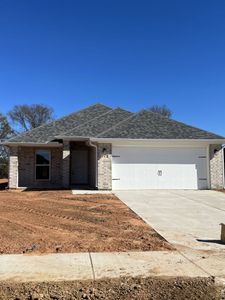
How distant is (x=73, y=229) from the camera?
8.44m

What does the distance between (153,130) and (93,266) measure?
14.3m

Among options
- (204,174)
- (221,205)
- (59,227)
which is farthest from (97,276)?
(204,174)

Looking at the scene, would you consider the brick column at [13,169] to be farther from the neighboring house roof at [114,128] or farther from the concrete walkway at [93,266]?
the concrete walkway at [93,266]

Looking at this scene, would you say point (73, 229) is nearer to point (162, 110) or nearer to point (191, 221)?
point (191, 221)

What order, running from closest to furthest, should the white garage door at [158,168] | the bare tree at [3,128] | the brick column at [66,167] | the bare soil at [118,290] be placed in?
the bare soil at [118,290] < the white garage door at [158,168] < the brick column at [66,167] < the bare tree at [3,128]

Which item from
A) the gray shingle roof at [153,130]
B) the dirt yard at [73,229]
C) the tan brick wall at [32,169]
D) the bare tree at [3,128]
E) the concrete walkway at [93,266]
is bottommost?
the concrete walkway at [93,266]

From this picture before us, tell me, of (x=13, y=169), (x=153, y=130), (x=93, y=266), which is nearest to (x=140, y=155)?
(x=153, y=130)

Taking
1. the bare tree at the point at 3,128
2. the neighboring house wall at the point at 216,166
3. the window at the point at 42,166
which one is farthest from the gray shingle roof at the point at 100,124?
the bare tree at the point at 3,128

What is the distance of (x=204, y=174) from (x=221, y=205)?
6034 mm

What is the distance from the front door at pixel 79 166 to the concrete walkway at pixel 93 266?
16.1 meters

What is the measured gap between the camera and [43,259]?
19.5 ft

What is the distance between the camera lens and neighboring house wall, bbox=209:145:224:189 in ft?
61.5

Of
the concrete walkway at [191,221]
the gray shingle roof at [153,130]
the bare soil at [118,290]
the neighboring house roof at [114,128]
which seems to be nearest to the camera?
the bare soil at [118,290]

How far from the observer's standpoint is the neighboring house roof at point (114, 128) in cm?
1872
